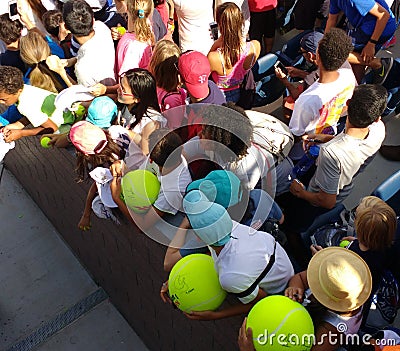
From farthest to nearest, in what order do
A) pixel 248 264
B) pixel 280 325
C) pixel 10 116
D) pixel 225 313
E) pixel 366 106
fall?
pixel 10 116 < pixel 366 106 < pixel 225 313 < pixel 248 264 < pixel 280 325

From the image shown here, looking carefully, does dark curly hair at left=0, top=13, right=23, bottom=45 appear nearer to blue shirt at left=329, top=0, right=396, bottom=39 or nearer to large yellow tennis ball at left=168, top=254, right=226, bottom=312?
blue shirt at left=329, top=0, right=396, bottom=39

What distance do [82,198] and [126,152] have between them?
783 mm

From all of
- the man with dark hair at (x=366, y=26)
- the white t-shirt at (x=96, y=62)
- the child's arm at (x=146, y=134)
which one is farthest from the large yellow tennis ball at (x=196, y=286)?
the man with dark hair at (x=366, y=26)

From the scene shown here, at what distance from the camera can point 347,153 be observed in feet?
9.47

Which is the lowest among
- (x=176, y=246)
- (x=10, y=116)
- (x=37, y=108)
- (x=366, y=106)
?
(x=10, y=116)

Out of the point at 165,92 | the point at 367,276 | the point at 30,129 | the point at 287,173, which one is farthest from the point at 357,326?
the point at 30,129

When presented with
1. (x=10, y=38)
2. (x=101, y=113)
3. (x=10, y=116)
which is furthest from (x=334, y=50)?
(x=10, y=38)

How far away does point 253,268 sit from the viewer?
6.98 feet

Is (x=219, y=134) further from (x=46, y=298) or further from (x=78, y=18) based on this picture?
(x=46, y=298)

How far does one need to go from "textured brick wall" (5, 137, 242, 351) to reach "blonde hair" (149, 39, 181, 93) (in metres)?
0.84

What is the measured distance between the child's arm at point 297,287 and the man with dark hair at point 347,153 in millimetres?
847

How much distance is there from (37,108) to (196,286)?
2.12 m

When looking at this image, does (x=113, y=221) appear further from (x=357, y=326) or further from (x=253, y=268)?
(x=357, y=326)

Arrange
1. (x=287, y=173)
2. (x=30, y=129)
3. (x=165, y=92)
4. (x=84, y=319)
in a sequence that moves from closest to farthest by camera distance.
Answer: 1. (x=287, y=173)
2. (x=165, y=92)
3. (x=30, y=129)
4. (x=84, y=319)
